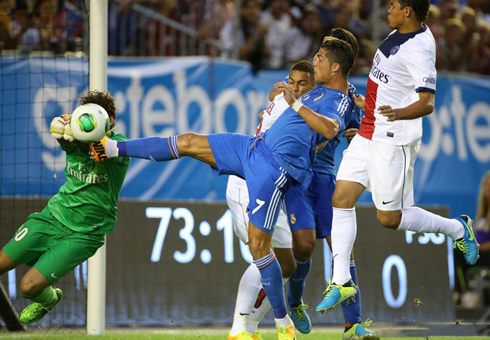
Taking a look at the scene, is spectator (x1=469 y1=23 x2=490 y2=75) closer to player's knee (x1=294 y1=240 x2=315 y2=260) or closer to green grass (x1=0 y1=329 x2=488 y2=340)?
green grass (x1=0 y1=329 x2=488 y2=340)

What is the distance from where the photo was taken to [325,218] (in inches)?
281

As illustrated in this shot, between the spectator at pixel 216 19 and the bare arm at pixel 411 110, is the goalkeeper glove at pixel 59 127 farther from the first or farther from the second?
the spectator at pixel 216 19

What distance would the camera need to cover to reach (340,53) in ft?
21.8

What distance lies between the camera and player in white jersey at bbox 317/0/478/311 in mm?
6312

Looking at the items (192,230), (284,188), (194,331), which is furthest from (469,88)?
(284,188)

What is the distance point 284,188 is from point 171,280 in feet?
10.9

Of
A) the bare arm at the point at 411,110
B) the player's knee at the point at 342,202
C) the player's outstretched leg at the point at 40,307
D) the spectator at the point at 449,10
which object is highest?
the spectator at the point at 449,10

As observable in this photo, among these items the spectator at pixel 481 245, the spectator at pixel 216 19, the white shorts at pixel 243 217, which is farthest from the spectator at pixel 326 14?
the white shorts at pixel 243 217

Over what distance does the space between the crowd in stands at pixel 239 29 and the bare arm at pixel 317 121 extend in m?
5.54

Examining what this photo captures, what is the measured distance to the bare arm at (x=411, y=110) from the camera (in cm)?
615

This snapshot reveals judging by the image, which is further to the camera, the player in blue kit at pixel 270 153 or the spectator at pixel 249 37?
the spectator at pixel 249 37

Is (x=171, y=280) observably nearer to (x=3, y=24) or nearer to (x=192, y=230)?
(x=192, y=230)

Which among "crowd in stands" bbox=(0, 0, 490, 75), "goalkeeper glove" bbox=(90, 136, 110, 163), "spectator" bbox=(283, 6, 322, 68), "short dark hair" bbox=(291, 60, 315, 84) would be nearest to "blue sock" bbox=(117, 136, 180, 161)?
"goalkeeper glove" bbox=(90, 136, 110, 163)

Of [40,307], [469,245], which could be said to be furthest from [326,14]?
[40,307]
